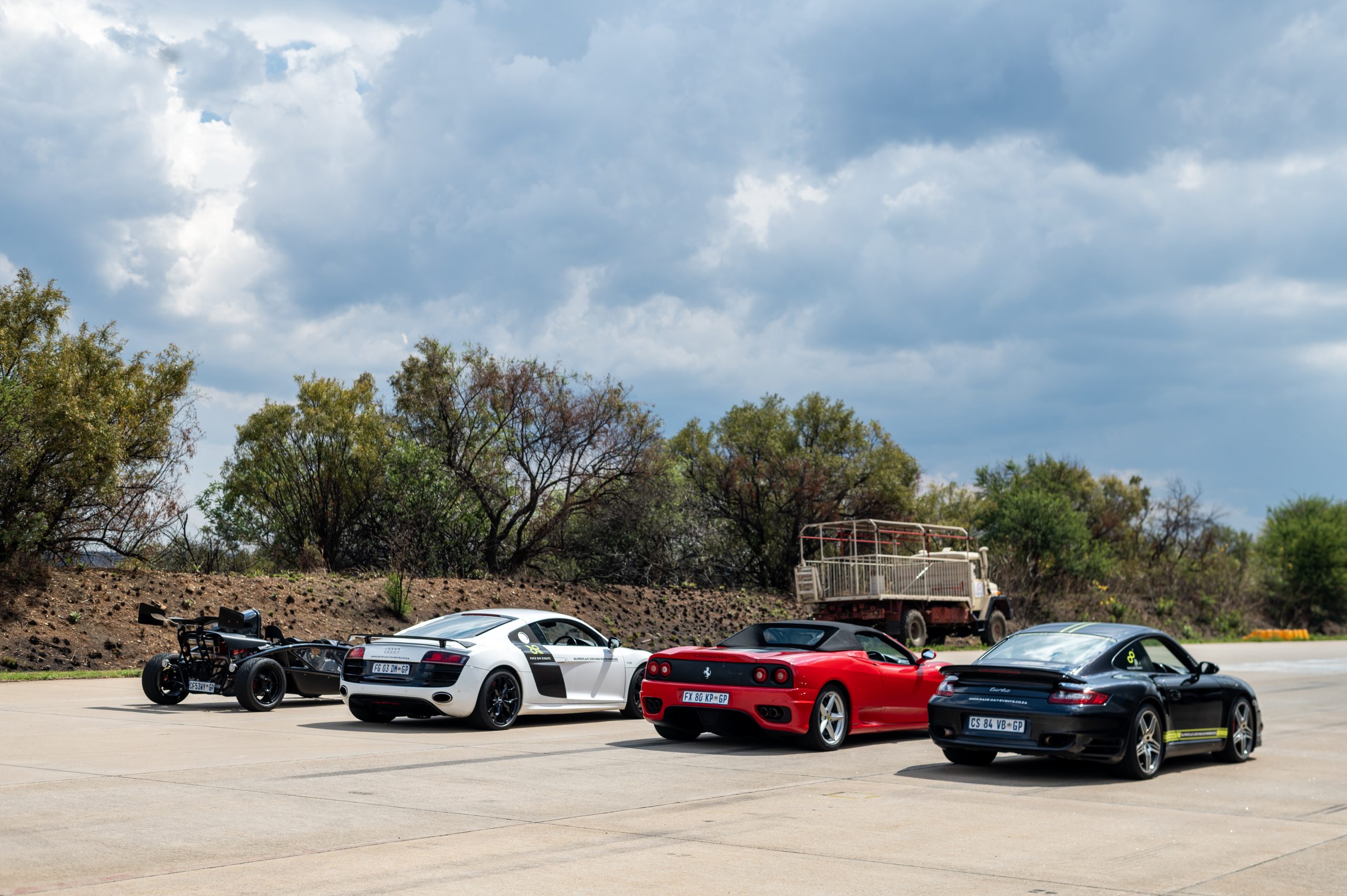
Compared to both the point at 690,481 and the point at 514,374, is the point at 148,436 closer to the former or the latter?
the point at 514,374

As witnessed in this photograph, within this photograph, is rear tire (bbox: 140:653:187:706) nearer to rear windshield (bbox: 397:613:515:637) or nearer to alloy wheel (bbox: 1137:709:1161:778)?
rear windshield (bbox: 397:613:515:637)

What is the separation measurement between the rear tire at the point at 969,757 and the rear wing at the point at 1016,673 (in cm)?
66

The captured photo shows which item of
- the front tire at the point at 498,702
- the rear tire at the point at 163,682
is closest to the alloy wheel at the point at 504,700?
the front tire at the point at 498,702

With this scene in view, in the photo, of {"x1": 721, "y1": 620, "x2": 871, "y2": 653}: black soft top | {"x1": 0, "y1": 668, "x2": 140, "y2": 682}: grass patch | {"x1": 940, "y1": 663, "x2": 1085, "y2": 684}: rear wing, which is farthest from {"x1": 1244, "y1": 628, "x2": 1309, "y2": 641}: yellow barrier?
{"x1": 940, "y1": 663, "x2": 1085, "y2": 684}: rear wing

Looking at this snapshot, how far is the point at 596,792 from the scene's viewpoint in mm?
9133

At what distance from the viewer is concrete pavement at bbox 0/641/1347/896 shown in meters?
6.29

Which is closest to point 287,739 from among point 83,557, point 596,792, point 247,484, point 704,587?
point 596,792

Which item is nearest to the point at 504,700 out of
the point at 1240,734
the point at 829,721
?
the point at 829,721

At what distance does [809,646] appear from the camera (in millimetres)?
12383

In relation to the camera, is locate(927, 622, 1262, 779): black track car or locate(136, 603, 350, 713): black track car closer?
locate(927, 622, 1262, 779): black track car

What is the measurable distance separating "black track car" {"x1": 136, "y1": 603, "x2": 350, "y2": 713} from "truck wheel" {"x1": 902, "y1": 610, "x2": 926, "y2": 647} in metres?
18.7

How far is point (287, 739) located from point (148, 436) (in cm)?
1858

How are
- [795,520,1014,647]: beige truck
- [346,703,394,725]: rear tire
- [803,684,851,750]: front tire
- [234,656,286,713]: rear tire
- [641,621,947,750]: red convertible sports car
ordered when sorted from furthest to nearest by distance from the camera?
[795,520,1014,647]: beige truck < [234,656,286,713]: rear tire < [346,703,394,725]: rear tire < [803,684,851,750]: front tire < [641,621,947,750]: red convertible sports car

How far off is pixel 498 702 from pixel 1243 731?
7438 mm
